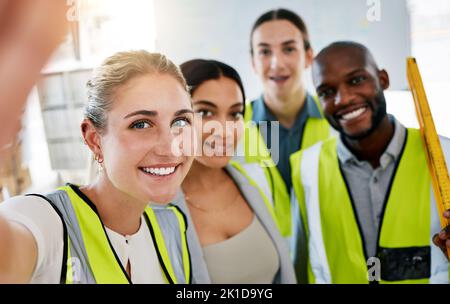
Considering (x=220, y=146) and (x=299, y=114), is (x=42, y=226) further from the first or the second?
(x=299, y=114)

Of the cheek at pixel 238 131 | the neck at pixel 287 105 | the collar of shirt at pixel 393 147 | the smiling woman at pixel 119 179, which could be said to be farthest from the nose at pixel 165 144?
the collar of shirt at pixel 393 147

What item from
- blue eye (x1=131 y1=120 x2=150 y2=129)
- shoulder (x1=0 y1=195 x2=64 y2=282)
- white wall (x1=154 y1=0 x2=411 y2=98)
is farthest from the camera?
white wall (x1=154 y1=0 x2=411 y2=98)

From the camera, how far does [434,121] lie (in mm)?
1746

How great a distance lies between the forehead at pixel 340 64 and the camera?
1.72 meters

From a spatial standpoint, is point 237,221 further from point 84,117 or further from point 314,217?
point 84,117

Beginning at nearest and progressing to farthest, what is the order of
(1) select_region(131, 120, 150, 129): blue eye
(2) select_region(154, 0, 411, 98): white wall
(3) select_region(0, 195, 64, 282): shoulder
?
(3) select_region(0, 195, 64, 282): shoulder < (1) select_region(131, 120, 150, 129): blue eye < (2) select_region(154, 0, 411, 98): white wall

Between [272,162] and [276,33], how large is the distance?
43cm

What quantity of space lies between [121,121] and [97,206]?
279mm

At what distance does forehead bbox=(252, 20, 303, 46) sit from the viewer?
170 centimetres

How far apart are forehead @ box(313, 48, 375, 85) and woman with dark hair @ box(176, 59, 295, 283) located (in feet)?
0.88

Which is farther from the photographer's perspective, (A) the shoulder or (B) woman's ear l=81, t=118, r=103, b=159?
(B) woman's ear l=81, t=118, r=103, b=159

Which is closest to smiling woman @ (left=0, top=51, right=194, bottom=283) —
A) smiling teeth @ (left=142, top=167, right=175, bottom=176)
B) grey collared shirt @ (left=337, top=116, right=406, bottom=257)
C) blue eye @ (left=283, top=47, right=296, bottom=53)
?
smiling teeth @ (left=142, top=167, right=175, bottom=176)

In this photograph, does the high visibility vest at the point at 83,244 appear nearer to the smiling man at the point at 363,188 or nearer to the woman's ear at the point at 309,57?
the smiling man at the point at 363,188

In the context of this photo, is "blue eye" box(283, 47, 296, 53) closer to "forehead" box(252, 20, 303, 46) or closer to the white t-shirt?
"forehead" box(252, 20, 303, 46)
